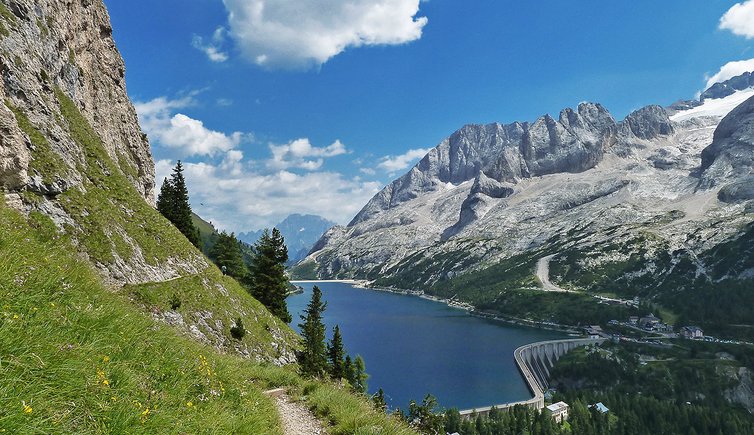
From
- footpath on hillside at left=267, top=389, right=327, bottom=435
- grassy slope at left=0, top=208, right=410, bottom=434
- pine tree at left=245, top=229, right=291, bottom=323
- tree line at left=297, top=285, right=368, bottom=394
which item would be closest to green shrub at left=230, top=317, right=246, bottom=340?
tree line at left=297, top=285, right=368, bottom=394

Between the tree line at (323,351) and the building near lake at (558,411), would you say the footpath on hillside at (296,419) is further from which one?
the building near lake at (558,411)

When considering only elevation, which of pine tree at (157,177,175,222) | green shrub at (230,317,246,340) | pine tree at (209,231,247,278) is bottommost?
green shrub at (230,317,246,340)

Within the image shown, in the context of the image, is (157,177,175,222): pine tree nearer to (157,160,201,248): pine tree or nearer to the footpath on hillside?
(157,160,201,248): pine tree

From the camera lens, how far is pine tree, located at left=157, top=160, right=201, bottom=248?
236 ft

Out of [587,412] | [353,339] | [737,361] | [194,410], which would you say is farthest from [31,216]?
[737,361]

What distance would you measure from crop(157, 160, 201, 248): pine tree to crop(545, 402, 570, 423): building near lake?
102293 millimetres

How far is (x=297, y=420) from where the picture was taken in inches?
542

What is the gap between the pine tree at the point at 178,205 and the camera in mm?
72000

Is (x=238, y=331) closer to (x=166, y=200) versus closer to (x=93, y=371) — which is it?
(x=93, y=371)

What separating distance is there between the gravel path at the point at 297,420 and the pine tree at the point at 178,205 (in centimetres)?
6400

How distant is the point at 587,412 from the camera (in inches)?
4461

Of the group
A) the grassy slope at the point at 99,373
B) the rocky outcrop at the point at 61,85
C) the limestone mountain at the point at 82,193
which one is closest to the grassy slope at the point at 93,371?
the grassy slope at the point at 99,373

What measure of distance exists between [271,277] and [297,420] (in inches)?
2006

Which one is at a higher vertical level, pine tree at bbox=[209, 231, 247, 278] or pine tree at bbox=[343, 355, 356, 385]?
pine tree at bbox=[209, 231, 247, 278]
